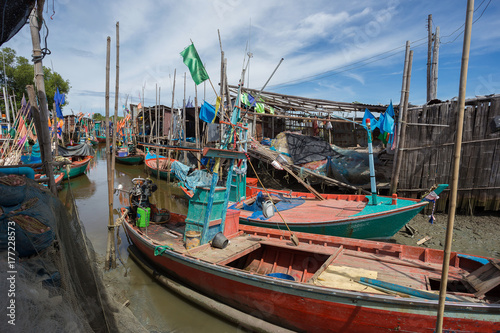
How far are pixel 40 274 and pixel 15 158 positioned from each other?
41.6 feet

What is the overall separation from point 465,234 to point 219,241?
31.7ft

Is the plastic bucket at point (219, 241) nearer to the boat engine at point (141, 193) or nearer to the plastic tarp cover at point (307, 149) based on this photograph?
the boat engine at point (141, 193)

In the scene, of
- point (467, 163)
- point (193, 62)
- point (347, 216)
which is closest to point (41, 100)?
point (193, 62)

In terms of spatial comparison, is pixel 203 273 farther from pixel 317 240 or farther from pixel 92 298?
pixel 317 240

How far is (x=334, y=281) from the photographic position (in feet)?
16.6

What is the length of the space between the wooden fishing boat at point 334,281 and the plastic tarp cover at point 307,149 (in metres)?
Answer: 8.82

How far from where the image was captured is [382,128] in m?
11.3

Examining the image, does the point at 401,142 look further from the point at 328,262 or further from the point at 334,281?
the point at 334,281

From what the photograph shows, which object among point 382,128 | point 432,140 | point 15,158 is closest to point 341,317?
point 382,128

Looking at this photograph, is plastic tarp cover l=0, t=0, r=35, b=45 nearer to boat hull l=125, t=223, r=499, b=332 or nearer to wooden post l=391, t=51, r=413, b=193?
boat hull l=125, t=223, r=499, b=332

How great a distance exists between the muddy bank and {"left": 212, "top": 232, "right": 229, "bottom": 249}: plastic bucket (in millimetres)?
7061

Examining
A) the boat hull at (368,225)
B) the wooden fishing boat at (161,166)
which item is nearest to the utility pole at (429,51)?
the boat hull at (368,225)

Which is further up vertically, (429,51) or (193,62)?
(429,51)

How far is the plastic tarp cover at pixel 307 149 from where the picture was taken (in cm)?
1525
